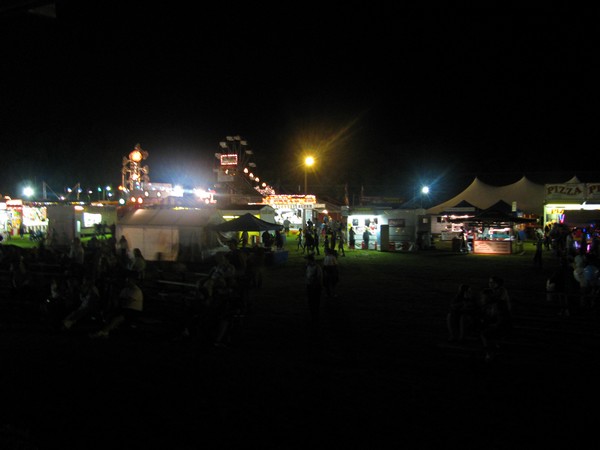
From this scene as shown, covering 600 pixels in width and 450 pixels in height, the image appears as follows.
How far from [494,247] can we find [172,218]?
50.5ft

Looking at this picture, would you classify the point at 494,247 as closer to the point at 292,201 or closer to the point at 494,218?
the point at 494,218

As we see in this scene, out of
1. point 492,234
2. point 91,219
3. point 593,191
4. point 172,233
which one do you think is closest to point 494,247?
point 492,234

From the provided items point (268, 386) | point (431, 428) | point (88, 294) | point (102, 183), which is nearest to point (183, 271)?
point (88, 294)

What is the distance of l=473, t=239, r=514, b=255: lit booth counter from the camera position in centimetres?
2239

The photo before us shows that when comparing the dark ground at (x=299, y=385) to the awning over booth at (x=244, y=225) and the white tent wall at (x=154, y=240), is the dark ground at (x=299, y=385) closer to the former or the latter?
the awning over booth at (x=244, y=225)

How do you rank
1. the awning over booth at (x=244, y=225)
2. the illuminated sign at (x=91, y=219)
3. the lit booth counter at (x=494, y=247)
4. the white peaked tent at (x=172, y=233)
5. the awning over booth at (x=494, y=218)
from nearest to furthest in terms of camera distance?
the awning over booth at (x=244, y=225)
the white peaked tent at (x=172, y=233)
the lit booth counter at (x=494, y=247)
the awning over booth at (x=494, y=218)
the illuminated sign at (x=91, y=219)

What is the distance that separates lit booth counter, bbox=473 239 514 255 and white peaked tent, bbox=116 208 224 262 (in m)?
13.0

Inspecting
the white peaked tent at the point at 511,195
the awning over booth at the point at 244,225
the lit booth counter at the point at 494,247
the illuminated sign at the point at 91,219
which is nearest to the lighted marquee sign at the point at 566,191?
the white peaked tent at the point at 511,195

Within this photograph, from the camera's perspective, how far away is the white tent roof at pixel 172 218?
17447 mm

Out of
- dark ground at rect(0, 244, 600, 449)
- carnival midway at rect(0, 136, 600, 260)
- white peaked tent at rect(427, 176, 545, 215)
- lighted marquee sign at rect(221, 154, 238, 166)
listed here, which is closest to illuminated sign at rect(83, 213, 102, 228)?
carnival midway at rect(0, 136, 600, 260)

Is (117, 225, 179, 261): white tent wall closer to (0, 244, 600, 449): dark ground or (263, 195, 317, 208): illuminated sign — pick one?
(0, 244, 600, 449): dark ground

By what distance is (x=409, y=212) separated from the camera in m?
24.6

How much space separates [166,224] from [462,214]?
826 inches

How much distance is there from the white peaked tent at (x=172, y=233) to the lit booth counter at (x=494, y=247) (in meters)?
13.0
